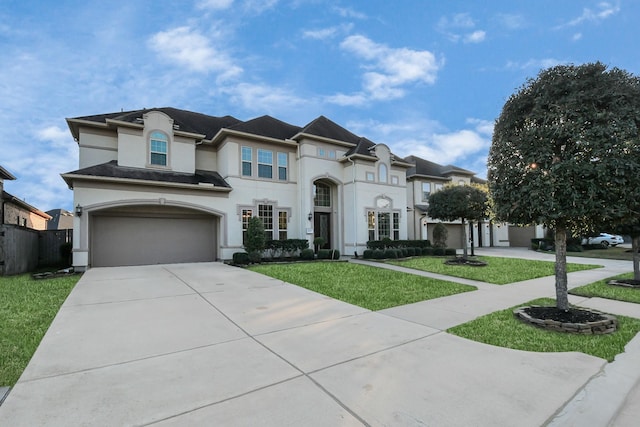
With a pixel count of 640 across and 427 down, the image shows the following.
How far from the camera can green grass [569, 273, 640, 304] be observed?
771 cm

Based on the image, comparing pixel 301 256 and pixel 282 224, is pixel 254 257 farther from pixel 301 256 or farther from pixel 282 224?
pixel 282 224

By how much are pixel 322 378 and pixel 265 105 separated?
22.7 meters

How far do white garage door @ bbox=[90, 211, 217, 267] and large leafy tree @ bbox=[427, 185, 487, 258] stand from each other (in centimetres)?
1150

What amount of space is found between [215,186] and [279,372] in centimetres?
1234

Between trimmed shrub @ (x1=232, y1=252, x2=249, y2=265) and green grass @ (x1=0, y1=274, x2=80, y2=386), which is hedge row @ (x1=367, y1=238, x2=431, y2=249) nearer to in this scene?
trimmed shrub @ (x1=232, y1=252, x2=249, y2=265)

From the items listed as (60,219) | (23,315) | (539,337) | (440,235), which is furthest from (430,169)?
(60,219)

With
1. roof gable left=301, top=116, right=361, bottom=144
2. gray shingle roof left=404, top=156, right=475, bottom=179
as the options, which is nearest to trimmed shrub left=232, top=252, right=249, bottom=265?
roof gable left=301, top=116, right=361, bottom=144

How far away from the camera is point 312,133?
55.6 feet

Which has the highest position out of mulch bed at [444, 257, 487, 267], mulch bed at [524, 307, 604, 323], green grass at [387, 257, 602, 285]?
mulch bed at [524, 307, 604, 323]

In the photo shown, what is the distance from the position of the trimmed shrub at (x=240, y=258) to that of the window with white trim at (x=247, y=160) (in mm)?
4305

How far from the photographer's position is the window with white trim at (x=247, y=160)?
1585 cm

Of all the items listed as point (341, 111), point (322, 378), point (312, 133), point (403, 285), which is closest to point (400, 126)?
point (341, 111)

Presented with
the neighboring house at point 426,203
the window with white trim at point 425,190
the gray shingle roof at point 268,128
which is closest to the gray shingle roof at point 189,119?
the gray shingle roof at point 268,128

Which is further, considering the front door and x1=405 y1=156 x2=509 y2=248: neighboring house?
x1=405 y1=156 x2=509 y2=248: neighboring house
